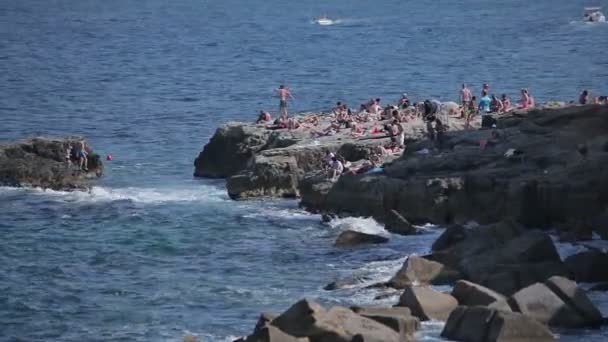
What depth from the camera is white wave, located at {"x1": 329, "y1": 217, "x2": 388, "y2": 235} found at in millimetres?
57375

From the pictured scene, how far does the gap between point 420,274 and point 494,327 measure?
721 centimetres

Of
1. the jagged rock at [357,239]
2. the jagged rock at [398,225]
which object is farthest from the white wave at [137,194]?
the jagged rock at [357,239]

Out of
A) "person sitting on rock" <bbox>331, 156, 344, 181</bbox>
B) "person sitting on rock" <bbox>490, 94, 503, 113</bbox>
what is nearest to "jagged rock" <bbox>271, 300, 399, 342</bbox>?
"person sitting on rock" <bbox>331, 156, 344, 181</bbox>

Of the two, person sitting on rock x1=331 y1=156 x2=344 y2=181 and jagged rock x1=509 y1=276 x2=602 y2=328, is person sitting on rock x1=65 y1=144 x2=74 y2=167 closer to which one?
person sitting on rock x1=331 y1=156 x2=344 y2=181

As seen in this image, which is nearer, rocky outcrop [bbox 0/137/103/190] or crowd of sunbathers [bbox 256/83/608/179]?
crowd of sunbathers [bbox 256/83/608/179]

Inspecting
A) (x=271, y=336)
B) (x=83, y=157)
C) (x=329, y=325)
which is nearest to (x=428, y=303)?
→ (x=329, y=325)

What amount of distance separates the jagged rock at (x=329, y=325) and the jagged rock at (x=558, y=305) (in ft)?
12.4

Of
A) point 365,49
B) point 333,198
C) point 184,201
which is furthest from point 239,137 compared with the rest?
point 365,49

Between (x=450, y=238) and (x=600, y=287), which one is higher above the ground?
(x=450, y=238)

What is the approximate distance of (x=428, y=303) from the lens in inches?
1731

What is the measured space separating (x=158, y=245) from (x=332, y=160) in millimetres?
9043

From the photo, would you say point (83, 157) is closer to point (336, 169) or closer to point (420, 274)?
point (336, 169)

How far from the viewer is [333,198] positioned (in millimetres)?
61125

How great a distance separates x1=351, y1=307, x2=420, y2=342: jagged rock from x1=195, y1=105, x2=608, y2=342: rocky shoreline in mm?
39
